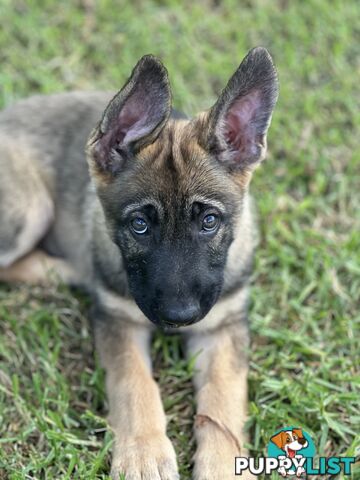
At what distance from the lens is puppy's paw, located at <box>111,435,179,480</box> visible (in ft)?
12.7

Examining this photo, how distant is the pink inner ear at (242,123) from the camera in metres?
3.92

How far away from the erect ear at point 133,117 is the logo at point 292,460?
1763 millimetres

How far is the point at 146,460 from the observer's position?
390 centimetres

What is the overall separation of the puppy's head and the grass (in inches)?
35.9

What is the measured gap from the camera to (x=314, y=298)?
17.0 ft

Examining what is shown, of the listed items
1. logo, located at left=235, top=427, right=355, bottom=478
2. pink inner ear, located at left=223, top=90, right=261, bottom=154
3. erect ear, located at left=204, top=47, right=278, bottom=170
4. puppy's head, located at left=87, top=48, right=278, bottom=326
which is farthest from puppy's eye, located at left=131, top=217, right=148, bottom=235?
logo, located at left=235, top=427, right=355, bottom=478

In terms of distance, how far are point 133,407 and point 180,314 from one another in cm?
77

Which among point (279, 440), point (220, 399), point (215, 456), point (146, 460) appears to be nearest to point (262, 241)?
point (220, 399)

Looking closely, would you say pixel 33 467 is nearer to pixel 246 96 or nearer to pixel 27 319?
pixel 27 319

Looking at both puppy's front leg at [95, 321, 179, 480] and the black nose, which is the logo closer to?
puppy's front leg at [95, 321, 179, 480]

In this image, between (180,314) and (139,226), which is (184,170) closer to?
(139,226)

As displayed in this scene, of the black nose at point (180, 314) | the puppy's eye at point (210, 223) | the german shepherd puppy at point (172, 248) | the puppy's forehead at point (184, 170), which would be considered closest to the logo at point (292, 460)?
the german shepherd puppy at point (172, 248)

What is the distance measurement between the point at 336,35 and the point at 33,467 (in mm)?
4972

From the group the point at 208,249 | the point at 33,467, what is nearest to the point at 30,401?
the point at 33,467
